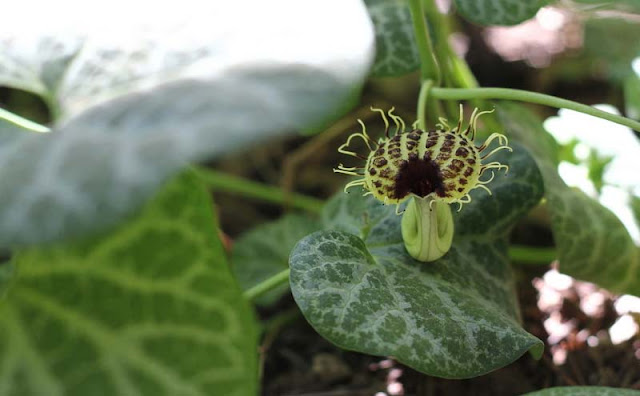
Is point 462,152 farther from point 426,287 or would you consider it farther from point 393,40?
point 393,40

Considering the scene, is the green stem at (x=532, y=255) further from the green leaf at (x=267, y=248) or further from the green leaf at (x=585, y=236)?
the green leaf at (x=267, y=248)

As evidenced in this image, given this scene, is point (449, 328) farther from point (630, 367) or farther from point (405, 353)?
point (630, 367)

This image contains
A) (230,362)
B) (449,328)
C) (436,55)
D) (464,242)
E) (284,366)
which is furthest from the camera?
(284,366)

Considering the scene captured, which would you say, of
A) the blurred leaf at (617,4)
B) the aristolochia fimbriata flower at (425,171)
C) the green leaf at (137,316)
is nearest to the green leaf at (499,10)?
the blurred leaf at (617,4)

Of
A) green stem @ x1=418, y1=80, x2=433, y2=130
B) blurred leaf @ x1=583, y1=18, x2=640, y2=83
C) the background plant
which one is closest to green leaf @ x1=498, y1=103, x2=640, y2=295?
the background plant

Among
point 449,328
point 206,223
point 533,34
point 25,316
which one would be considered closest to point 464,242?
point 449,328
